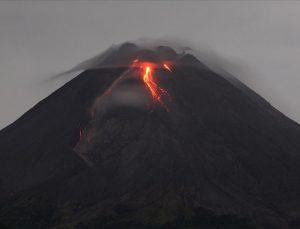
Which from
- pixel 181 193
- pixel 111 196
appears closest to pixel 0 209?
pixel 111 196

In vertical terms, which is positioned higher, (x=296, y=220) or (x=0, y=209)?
(x=0, y=209)

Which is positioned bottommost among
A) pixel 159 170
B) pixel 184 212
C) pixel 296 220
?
pixel 296 220

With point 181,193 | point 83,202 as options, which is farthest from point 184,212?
point 83,202

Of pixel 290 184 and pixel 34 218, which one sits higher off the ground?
pixel 34 218

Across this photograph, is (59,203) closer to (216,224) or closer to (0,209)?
(0,209)

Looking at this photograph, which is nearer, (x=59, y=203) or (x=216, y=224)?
(x=216, y=224)

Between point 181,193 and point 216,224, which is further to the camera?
point 181,193

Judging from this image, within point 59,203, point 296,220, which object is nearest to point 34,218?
point 59,203

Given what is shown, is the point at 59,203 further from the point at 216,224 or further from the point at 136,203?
the point at 216,224
